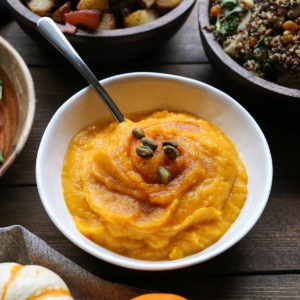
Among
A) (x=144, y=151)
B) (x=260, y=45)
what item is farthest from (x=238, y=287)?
(x=260, y=45)

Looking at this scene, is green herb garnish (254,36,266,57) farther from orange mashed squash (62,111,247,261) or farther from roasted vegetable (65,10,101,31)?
roasted vegetable (65,10,101,31)

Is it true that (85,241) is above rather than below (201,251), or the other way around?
above

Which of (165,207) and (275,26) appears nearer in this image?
(165,207)

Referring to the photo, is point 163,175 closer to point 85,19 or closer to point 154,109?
point 154,109

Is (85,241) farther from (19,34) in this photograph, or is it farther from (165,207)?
(19,34)

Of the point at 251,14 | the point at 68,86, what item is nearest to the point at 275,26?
the point at 251,14

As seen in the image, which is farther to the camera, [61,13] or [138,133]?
[61,13]
